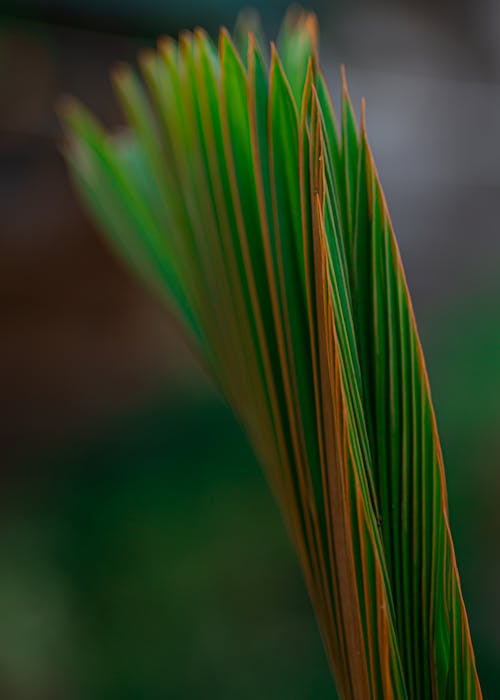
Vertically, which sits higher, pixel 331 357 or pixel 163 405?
pixel 331 357

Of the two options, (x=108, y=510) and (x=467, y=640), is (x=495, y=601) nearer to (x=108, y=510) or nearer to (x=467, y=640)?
(x=108, y=510)

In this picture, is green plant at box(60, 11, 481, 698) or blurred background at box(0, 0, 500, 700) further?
blurred background at box(0, 0, 500, 700)

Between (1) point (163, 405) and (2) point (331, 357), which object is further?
(1) point (163, 405)

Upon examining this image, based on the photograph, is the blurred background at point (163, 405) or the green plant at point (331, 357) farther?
the blurred background at point (163, 405)
